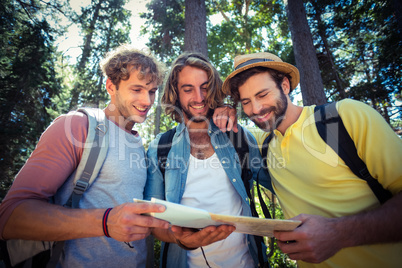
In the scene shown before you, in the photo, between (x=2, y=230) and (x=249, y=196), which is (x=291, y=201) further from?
(x=2, y=230)

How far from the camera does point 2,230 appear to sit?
1254mm

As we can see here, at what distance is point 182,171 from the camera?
2398 millimetres

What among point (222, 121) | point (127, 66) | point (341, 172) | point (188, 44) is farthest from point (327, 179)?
point (188, 44)

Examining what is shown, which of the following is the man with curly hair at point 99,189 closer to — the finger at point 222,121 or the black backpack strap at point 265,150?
the finger at point 222,121

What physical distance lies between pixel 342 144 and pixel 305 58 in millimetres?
5885

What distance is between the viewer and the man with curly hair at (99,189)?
1.25 metres

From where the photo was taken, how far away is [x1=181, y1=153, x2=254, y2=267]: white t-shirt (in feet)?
6.84

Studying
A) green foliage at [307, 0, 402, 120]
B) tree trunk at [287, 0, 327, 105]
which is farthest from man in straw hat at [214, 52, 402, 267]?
green foliage at [307, 0, 402, 120]

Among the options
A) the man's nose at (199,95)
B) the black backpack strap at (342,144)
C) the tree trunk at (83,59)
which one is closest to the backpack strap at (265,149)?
the black backpack strap at (342,144)

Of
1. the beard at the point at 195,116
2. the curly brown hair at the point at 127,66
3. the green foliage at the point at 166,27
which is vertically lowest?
the beard at the point at 195,116

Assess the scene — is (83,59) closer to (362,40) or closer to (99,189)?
(99,189)

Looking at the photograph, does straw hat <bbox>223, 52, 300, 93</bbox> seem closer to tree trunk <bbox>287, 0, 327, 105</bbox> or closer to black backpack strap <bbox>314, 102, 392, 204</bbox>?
black backpack strap <bbox>314, 102, 392, 204</bbox>

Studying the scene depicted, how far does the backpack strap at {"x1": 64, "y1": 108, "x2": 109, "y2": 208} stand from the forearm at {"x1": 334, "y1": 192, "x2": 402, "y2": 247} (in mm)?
2112

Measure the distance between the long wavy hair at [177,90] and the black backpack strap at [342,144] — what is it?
5.07 feet
